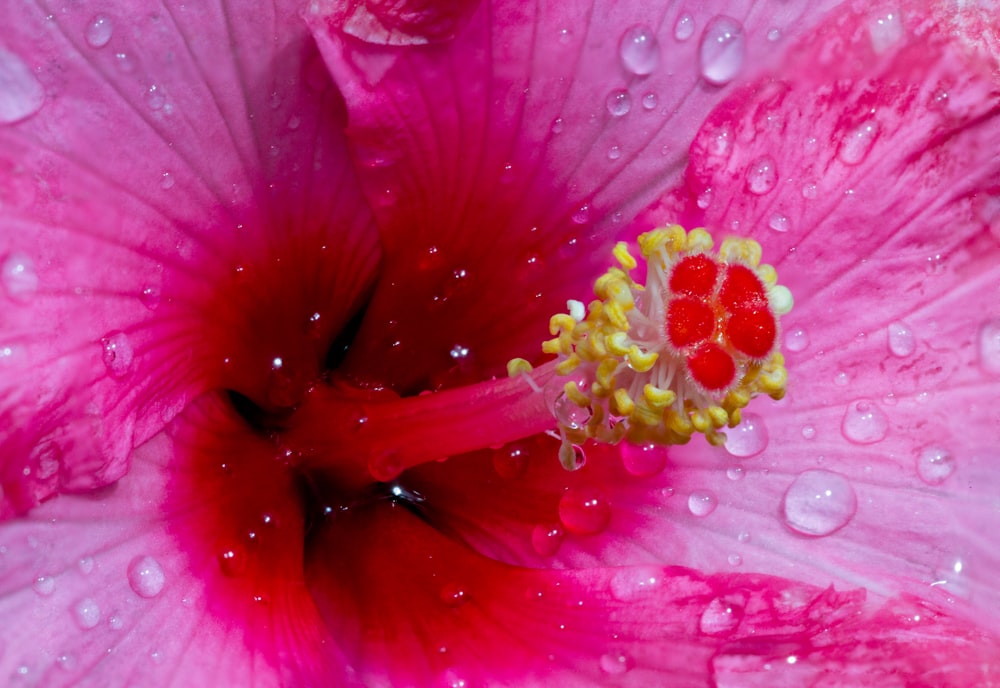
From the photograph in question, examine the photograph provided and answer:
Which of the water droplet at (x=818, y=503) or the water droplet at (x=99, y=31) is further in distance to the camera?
the water droplet at (x=818, y=503)

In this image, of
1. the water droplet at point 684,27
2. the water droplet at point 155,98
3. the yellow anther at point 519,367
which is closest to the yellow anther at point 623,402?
the yellow anther at point 519,367

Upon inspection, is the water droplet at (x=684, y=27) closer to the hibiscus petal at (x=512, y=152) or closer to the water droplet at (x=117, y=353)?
the hibiscus petal at (x=512, y=152)

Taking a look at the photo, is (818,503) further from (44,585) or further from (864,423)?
(44,585)

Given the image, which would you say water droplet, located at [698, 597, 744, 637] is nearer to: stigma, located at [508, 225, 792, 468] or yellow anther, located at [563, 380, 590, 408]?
stigma, located at [508, 225, 792, 468]

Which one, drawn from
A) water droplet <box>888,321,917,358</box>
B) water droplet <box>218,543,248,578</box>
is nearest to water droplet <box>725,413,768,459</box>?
water droplet <box>888,321,917,358</box>

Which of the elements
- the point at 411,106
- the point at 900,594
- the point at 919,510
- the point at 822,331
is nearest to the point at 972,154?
the point at 822,331
